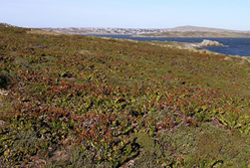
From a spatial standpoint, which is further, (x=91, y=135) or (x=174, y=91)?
(x=174, y=91)

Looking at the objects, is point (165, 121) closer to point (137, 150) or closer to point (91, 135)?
point (137, 150)

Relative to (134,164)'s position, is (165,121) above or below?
above

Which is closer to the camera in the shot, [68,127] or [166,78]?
[68,127]

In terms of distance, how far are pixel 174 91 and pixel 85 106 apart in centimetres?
557

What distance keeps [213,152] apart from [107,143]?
3.62 meters

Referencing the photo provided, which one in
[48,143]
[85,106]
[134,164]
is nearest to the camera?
[134,164]

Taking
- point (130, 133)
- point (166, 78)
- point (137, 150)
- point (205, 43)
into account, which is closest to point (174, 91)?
point (166, 78)

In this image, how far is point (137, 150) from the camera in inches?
246

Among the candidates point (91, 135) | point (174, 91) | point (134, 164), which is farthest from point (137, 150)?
point (174, 91)

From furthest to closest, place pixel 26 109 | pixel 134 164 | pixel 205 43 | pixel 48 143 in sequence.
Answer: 1. pixel 205 43
2. pixel 26 109
3. pixel 48 143
4. pixel 134 164

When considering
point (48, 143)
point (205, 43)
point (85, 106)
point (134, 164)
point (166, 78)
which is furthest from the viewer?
point (205, 43)

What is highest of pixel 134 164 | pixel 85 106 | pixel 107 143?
pixel 85 106

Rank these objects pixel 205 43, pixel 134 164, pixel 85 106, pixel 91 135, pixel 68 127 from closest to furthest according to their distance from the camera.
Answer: pixel 134 164
pixel 91 135
pixel 68 127
pixel 85 106
pixel 205 43

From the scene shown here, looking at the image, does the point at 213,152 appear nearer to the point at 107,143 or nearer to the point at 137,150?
the point at 137,150
